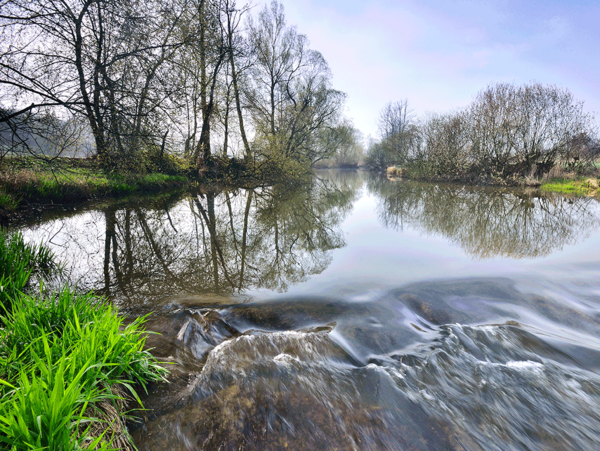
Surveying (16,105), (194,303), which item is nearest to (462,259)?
(194,303)

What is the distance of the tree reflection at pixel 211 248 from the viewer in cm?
443

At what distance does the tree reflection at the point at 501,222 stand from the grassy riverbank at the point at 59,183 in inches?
346

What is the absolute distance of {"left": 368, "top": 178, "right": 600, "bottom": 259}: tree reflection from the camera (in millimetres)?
6496

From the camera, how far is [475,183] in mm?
21391

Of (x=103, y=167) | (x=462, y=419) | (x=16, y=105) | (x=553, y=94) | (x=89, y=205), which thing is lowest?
(x=462, y=419)

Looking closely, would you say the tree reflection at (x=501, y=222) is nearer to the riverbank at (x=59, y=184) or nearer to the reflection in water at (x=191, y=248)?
the reflection in water at (x=191, y=248)

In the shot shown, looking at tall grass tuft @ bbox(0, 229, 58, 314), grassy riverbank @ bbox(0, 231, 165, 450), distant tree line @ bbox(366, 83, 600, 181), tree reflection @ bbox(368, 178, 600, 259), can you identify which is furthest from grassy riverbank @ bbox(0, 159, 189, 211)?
distant tree line @ bbox(366, 83, 600, 181)

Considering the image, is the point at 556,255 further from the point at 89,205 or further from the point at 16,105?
the point at 89,205

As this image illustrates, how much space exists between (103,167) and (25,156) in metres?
4.11

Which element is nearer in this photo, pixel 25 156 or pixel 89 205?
pixel 25 156

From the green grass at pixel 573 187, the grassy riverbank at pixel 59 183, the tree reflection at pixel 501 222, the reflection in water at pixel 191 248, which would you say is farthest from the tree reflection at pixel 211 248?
the green grass at pixel 573 187

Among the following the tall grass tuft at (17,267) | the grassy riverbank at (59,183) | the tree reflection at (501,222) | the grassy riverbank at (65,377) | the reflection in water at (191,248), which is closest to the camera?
the grassy riverbank at (65,377)

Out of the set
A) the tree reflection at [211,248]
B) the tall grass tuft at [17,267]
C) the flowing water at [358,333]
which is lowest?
the flowing water at [358,333]

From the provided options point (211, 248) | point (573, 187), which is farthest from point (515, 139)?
point (211, 248)
